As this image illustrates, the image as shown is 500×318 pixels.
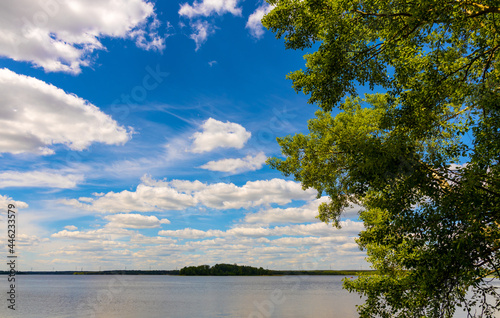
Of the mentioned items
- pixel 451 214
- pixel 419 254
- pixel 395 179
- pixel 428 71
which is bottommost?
pixel 419 254

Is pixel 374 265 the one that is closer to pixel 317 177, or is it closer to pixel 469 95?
pixel 317 177

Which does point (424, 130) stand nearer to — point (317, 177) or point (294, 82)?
point (294, 82)

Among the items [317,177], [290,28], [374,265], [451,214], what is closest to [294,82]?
[290,28]

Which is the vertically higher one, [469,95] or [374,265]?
[469,95]

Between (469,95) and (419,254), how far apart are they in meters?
4.34

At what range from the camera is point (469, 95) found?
8.63 meters

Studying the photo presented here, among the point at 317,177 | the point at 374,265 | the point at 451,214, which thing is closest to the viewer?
the point at 451,214

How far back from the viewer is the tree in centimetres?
795

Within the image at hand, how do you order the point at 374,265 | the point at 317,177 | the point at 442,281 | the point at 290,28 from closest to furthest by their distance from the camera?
the point at 442,281 → the point at 290,28 → the point at 374,265 → the point at 317,177

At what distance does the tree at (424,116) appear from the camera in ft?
26.1

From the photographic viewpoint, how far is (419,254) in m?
9.22

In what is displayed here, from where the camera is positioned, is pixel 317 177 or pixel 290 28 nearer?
pixel 290 28

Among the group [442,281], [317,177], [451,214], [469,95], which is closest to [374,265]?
[317,177]

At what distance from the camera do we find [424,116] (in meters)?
9.27
